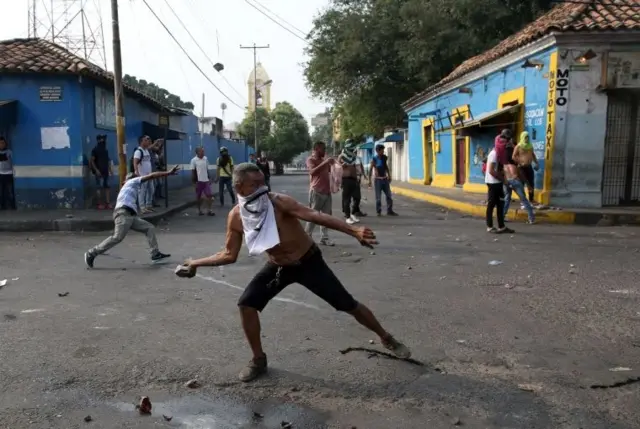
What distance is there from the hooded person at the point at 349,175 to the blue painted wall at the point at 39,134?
6527 millimetres

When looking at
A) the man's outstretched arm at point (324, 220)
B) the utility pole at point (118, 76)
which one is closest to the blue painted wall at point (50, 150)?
the utility pole at point (118, 76)

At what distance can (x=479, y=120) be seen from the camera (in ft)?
51.5

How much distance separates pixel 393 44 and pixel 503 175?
20.4 m

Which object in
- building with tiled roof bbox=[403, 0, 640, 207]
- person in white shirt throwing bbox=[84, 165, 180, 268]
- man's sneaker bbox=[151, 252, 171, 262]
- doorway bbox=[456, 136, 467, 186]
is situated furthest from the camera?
doorway bbox=[456, 136, 467, 186]

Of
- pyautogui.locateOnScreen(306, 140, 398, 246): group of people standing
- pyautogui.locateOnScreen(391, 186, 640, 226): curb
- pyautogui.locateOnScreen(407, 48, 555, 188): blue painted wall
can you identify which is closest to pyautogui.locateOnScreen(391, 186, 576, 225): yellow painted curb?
pyautogui.locateOnScreen(391, 186, 640, 226): curb

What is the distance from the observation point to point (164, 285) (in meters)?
6.39

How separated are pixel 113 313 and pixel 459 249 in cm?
508

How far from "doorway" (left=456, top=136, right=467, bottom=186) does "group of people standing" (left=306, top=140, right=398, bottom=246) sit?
8.10 m

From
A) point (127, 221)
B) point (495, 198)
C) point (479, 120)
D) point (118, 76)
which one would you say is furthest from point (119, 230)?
point (479, 120)

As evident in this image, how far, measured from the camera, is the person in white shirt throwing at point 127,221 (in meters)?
7.46

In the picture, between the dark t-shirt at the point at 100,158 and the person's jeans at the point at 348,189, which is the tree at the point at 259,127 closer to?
the dark t-shirt at the point at 100,158

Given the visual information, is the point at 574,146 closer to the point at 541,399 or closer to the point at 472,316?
the point at 472,316

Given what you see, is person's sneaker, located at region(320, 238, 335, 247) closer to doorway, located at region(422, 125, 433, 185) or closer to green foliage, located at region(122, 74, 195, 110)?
doorway, located at region(422, 125, 433, 185)

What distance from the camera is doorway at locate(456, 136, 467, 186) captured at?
20469 mm
